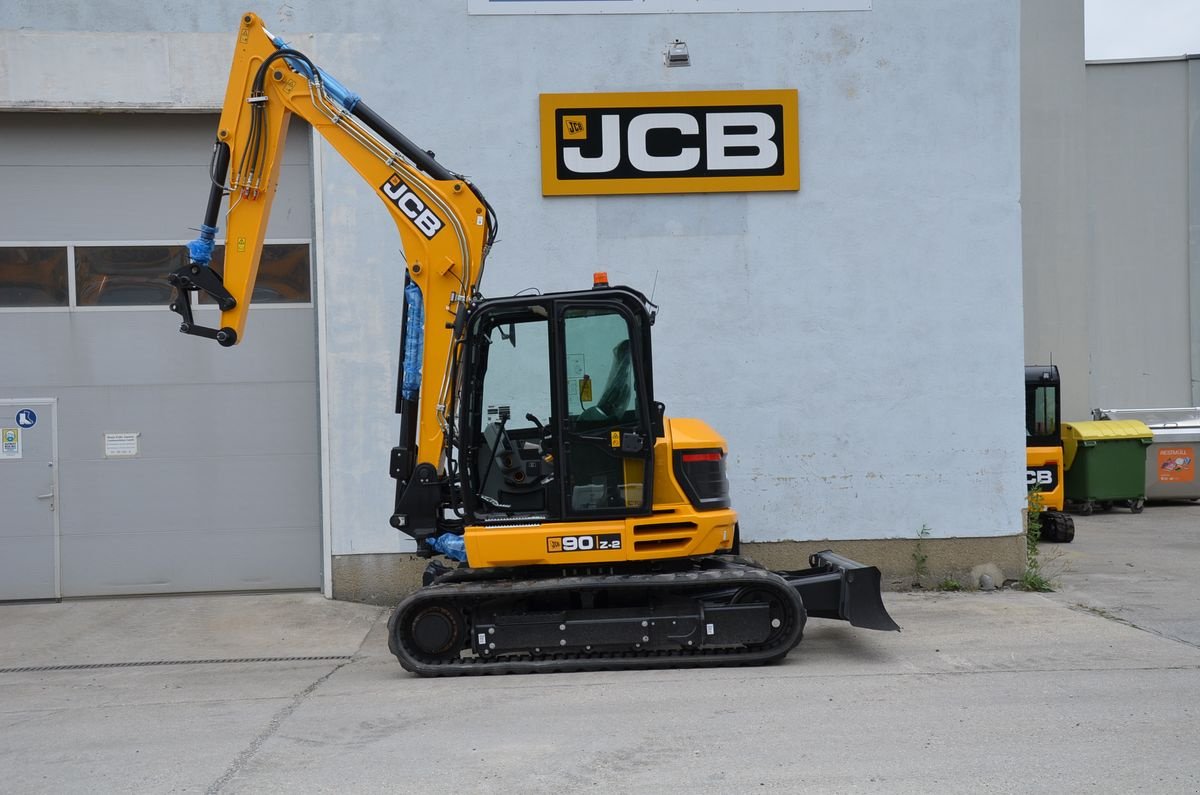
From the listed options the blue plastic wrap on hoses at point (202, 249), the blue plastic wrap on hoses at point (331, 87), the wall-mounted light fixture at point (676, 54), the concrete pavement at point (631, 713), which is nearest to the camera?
the concrete pavement at point (631, 713)

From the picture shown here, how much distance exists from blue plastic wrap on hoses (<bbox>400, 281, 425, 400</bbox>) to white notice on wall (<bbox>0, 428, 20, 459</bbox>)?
505 centimetres

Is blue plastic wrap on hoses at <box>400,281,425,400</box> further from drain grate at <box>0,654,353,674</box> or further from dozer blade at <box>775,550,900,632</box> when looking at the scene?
dozer blade at <box>775,550,900,632</box>

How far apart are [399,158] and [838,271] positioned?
471 centimetres

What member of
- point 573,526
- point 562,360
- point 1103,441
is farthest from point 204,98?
point 1103,441

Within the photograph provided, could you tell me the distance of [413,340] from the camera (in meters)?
8.20

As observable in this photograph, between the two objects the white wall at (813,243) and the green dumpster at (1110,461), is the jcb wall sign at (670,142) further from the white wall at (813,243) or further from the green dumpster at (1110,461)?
the green dumpster at (1110,461)

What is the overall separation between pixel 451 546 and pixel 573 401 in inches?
58.2

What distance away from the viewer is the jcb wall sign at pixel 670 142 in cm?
1066

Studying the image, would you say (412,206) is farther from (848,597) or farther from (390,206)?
(848,597)

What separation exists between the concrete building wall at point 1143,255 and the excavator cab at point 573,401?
16.2 meters

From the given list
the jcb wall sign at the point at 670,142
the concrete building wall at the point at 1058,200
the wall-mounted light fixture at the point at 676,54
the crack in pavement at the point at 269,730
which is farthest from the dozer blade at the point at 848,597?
the concrete building wall at the point at 1058,200

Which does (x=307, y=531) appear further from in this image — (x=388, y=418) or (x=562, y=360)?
(x=562, y=360)

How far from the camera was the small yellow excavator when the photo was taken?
1526cm

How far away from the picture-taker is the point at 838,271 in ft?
35.4
